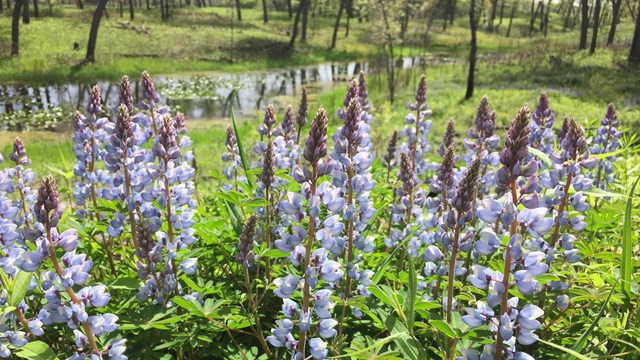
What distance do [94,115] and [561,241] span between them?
2.96 metres

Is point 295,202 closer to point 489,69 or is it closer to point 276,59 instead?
point 489,69

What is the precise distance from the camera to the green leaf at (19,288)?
1.75 meters

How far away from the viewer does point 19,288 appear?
1798 millimetres

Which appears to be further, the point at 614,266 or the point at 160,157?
the point at 614,266

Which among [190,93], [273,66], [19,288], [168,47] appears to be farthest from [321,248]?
[168,47]

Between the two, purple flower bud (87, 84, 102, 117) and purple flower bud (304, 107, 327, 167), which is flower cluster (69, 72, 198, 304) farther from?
purple flower bud (304, 107, 327, 167)

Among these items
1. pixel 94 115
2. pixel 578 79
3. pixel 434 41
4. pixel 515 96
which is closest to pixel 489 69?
pixel 578 79

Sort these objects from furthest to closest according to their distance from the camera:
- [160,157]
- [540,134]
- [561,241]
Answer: [540,134], [160,157], [561,241]

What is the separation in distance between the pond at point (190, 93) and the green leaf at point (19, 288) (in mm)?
9370

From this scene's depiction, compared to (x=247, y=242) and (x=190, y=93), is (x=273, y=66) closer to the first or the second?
(x=190, y=93)

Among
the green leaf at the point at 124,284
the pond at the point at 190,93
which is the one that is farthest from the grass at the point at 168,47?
the green leaf at the point at 124,284

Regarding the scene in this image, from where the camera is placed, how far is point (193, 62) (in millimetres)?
27578

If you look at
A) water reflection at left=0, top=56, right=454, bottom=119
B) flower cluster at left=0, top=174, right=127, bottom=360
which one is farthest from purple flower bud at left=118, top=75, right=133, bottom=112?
water reflection at left=0, top=56, right=454, bottom=119

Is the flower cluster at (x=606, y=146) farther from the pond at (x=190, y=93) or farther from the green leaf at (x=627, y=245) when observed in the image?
the pond at (x=190, y=93)
